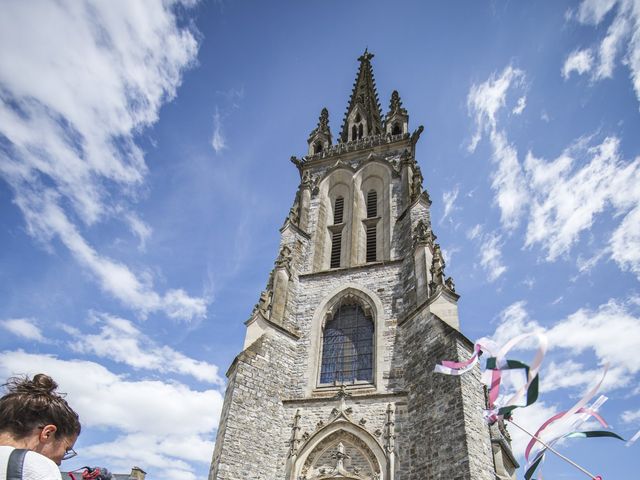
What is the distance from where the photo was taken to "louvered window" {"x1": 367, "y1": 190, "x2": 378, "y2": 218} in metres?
16.5

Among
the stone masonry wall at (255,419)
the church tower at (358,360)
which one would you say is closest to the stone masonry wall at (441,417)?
the church tower at (358,360)

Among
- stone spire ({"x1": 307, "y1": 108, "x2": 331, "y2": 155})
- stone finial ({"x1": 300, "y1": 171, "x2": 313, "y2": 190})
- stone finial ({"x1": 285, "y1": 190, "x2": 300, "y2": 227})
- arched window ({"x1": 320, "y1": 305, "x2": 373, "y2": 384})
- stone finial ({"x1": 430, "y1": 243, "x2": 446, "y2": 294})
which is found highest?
stone spire ({"x1": 307, "y1": 108, "x2": 331, "y2": 155})

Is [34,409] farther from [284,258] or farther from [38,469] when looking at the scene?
[284,258]

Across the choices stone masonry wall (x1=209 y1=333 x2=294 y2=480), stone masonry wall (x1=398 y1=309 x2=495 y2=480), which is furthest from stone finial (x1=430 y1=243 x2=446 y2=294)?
stone masonry wall (x1=209 y1=333 x2=294 y2=480)

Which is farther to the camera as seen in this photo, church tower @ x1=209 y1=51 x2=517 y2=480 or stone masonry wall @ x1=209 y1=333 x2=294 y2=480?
stone masonry wall @ x1=209 y1=333 x2=294 y2=480

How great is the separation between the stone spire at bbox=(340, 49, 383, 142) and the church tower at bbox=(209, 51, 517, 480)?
19.5 feet

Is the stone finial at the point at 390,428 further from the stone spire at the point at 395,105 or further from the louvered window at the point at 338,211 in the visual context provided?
the stone spire at the point at 395,105

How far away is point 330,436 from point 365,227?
26.1 ft

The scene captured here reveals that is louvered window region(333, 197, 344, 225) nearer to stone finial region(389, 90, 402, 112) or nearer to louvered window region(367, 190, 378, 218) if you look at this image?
louvered window region(367, 190, 378, 218)

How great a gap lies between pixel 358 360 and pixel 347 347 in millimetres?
570

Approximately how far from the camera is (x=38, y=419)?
5.45 ft

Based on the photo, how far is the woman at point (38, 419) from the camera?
1609 mm

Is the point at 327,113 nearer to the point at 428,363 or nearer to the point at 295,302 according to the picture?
the point at 295,302

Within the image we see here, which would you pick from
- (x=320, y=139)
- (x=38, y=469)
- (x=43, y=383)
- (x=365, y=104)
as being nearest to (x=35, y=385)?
(x=43, y=383)
